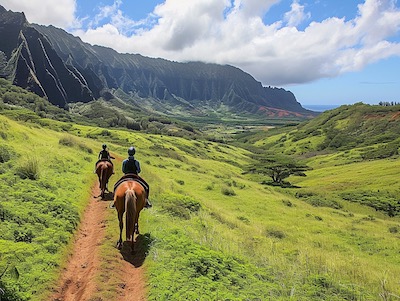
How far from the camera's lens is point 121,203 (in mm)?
13758

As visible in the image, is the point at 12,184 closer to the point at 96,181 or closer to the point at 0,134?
the point at 96,181

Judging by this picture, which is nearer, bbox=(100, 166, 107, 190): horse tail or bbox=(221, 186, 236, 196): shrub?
bbox=(100, 166, 107, 190): horse tail

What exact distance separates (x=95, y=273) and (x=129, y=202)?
9.39 ft

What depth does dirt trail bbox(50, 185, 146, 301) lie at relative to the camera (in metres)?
10.7

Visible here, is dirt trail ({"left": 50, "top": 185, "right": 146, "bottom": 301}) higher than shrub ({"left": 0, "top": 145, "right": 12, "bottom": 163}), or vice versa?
shrub ({"left": 0, "top": 145, "right": 12, "bottom": 163})

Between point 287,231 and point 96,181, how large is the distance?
54.0 feet

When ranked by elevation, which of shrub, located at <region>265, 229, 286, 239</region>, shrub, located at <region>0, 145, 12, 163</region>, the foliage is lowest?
the foliage

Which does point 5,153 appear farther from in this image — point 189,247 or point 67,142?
point 67,142

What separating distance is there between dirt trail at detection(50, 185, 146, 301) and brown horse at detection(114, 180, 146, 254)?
0.99 m

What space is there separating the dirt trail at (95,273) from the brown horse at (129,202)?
0.99 m

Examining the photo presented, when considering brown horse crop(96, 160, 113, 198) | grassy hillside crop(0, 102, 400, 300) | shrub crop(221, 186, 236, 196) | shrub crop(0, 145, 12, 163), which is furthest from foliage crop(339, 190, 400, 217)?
shrub crop(0, 145, 12, 163)

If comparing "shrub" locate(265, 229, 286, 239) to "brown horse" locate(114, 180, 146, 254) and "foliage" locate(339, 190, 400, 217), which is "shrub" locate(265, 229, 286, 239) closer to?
"brown horse" locate(114, 180, 146, 254)

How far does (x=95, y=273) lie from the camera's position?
11766 millimetres

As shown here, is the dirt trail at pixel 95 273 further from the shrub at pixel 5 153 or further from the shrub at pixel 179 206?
the shrub at pixel 5 153
